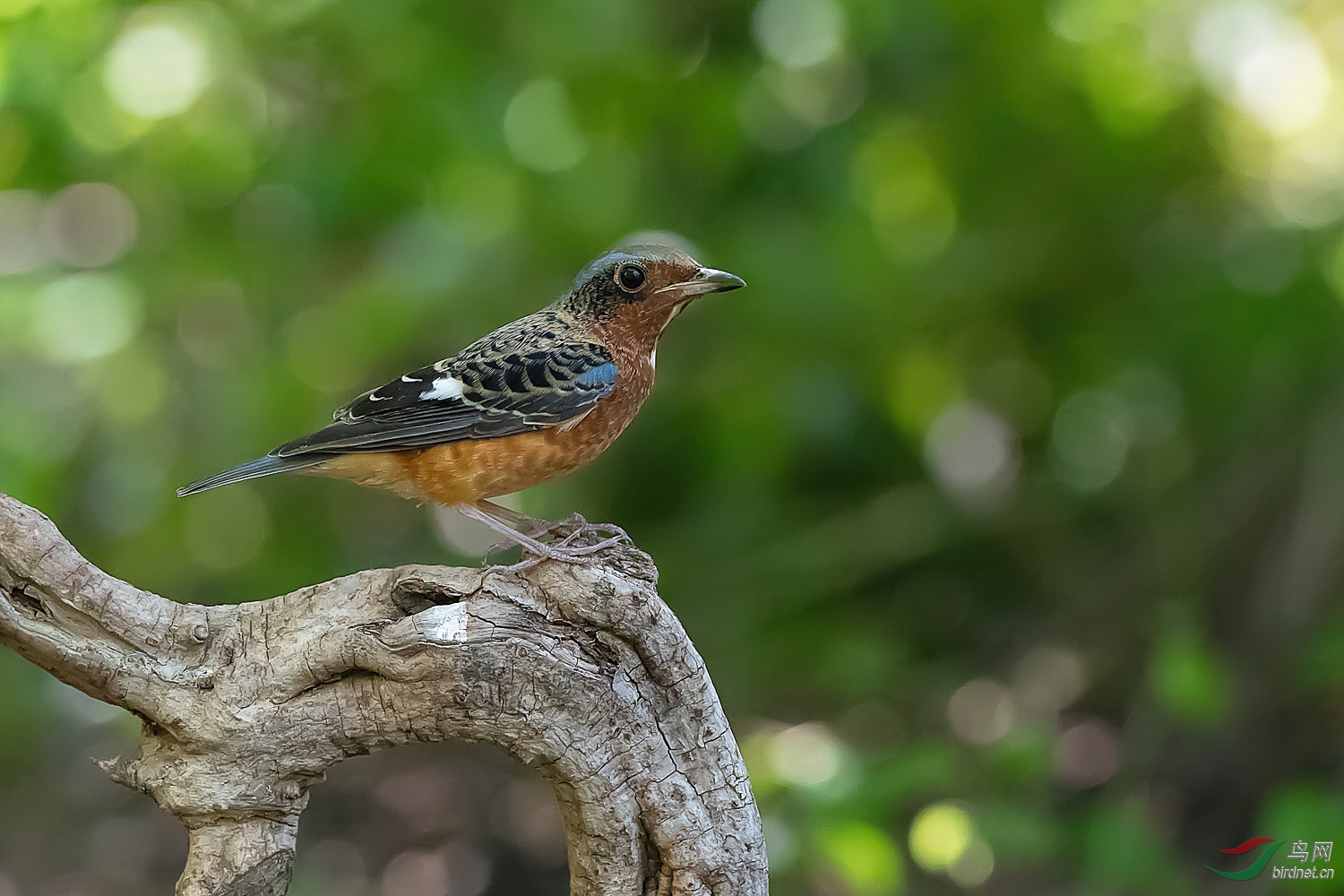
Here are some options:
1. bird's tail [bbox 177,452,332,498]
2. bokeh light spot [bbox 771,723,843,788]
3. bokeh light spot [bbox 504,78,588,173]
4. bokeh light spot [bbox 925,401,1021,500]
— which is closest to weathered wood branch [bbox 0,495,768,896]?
bird's tail [bbox 177,452,332,498]

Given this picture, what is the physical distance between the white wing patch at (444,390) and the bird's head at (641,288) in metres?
0.48

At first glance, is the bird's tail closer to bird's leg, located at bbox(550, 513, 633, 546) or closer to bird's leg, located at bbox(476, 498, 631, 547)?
bird's leg, located at bbox(476, 498, 631, 547)

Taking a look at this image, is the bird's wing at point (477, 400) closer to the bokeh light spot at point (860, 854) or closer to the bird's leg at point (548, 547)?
the bird's leg at point (548, 547)

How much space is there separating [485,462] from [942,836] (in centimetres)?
185

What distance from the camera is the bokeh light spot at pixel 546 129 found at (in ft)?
15.0

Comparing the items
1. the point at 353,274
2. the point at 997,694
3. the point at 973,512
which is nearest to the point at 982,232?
the point at 973,512

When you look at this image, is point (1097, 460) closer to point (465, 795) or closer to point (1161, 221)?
point (1161, 221)

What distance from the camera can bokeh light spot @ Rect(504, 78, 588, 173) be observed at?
15.0 ft

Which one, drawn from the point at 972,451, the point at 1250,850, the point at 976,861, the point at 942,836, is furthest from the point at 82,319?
the point at 1250,850

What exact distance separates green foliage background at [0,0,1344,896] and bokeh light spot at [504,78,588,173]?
0.6 inches

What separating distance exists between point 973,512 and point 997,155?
1798 millimetres

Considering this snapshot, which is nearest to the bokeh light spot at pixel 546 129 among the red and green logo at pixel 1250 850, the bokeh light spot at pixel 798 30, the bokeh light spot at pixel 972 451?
the bokeh light spot at pixel 798 30

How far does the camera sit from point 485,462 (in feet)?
10.7

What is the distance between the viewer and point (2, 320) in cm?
442
